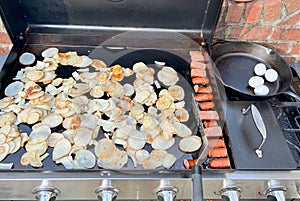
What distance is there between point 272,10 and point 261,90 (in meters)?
0.43

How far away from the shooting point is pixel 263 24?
1.43m

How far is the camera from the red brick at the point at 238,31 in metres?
1.44

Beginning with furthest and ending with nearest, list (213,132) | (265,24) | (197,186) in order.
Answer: (265,24), (213,132), (197,186)

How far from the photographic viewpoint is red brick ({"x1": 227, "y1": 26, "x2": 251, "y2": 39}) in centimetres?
144

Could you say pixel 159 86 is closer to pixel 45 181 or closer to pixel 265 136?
pixel 265 136

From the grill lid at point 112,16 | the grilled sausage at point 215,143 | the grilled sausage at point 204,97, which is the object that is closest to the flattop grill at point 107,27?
the grill lid at point 112,16

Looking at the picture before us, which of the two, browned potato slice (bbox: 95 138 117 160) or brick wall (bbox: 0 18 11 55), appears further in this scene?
brick wall (bbox: 0 18 11 55)

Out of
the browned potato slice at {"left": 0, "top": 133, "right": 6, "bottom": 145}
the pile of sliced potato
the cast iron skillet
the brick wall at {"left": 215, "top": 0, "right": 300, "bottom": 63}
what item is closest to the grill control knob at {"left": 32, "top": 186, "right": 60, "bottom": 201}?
the pile of sliced potato

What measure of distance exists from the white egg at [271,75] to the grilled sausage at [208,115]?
13.1 inches

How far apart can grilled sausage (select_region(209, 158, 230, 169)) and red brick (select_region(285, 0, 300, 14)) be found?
Answer: 840 millimetres

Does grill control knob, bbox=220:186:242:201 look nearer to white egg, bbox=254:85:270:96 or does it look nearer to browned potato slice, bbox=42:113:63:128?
white egg, bbox=254:85:270:96

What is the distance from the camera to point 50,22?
1.31 metres

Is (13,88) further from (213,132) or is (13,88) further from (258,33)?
(258,33)

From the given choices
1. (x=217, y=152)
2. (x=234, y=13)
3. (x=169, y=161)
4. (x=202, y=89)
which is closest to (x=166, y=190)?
(x=169, y=161)
